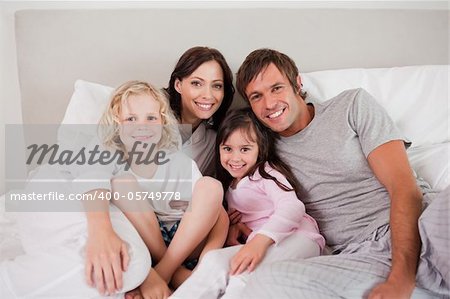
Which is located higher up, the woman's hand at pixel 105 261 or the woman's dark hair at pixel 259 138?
the woman's dark hair at pixel 259 138

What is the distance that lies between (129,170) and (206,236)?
0.27 m

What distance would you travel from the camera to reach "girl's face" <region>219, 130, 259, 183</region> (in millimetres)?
1228

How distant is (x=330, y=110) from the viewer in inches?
47.1

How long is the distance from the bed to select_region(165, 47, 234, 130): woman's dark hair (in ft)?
0.28

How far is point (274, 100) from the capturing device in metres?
1.19

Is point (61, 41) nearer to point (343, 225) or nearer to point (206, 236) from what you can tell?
point (206, 236)

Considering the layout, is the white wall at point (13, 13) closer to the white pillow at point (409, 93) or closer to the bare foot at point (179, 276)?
the white pillow at point (409, 93)

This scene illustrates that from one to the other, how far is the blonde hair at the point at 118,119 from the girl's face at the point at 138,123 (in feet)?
0.05

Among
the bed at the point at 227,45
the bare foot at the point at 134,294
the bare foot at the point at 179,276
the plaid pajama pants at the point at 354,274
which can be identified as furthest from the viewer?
the bed at the point at 227,45

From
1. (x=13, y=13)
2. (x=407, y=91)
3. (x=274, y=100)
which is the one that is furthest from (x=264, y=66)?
(x=13, y=13)

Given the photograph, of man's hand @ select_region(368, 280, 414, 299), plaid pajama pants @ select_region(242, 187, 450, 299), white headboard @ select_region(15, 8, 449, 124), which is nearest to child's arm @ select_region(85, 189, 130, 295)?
plaid pajama pants @ select_region(242, 187, 450, 299)

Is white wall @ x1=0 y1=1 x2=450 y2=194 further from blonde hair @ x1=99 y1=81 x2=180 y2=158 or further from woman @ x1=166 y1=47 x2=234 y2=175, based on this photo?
blonde hair @ x1=99 y1=81 x2=180 y2=158

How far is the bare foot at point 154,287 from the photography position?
0.95 metres

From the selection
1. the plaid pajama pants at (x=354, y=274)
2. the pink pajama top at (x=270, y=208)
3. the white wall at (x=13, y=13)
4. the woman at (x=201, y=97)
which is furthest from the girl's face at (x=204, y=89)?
the plaid pajama pants at (x=354, y=274)
